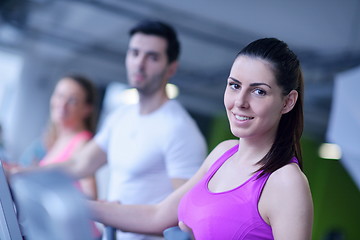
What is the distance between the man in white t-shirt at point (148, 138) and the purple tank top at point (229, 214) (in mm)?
614

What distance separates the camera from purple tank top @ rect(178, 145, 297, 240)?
112cm

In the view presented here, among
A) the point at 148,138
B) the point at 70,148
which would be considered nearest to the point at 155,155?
the point at 148,138

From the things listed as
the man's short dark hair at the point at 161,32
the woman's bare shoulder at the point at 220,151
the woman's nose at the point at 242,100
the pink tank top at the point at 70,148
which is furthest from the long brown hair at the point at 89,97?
the woman's nose at the point at 242,100

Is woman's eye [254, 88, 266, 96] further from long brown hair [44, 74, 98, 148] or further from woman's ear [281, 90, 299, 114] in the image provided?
long brown hair [44, 74, 98, 148]

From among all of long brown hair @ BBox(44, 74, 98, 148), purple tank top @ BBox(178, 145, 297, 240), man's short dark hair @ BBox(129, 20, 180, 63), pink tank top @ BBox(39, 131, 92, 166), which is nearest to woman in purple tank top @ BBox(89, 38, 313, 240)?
purple tank top @ BBox(178, 145, 297, 240)

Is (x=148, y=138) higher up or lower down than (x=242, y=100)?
lower down

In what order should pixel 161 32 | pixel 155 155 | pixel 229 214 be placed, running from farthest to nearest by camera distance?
pixel 161 32 < pixel 155 155 < pixel 229 214

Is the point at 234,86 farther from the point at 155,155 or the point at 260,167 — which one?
the point at 155,155

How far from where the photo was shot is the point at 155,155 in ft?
6.49

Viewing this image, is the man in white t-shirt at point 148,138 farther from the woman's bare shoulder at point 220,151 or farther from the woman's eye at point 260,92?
the woman's eye at point 260,92

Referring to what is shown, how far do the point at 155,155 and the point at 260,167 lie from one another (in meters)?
0.82

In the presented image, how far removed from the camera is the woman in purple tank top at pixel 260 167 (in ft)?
3.55

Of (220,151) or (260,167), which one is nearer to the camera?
(260,167)

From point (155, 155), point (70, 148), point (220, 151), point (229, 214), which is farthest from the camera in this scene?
point (70, 148)
